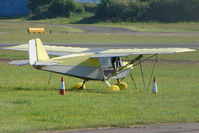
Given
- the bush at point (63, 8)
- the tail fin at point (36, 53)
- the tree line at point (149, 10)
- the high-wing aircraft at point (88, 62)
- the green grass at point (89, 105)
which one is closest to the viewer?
the green grass at point (89, 105)

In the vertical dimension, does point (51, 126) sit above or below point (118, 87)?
above

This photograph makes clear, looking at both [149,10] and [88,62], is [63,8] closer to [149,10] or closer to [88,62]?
[149,10]

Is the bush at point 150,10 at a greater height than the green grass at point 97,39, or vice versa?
the green grass at point 97,39

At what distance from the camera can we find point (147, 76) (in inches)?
952

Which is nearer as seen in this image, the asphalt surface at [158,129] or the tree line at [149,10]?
the asphalt surface at [158,129]

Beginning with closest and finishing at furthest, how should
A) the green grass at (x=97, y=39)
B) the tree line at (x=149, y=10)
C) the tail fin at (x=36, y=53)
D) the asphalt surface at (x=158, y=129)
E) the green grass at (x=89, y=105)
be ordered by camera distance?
the asphalt surface at (x=158, y=129)
the green grass at (x=89, y=105)
the tail fin at (x=36, y=53)
the green grass at (x=97, y=39)
the tree line at (x=149, y=10)

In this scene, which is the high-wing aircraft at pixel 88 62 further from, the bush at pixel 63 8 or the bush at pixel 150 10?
the bush at pixel 63 8

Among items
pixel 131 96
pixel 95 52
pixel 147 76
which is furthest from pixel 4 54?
pixel 131 96

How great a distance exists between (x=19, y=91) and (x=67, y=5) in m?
95.6

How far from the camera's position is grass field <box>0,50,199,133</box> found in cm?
1153

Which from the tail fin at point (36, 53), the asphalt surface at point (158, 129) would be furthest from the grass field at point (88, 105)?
the tail fin at point (36, 53)

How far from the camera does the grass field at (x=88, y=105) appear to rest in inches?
454

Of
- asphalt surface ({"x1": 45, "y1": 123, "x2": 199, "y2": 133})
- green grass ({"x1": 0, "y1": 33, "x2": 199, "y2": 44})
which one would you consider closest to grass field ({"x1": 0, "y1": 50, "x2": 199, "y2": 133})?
asphalt surface ({"x1": 45, "y1": 123, "x2": 199, "y2": 133})

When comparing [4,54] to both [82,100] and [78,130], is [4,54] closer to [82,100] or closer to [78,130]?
[82,100]
